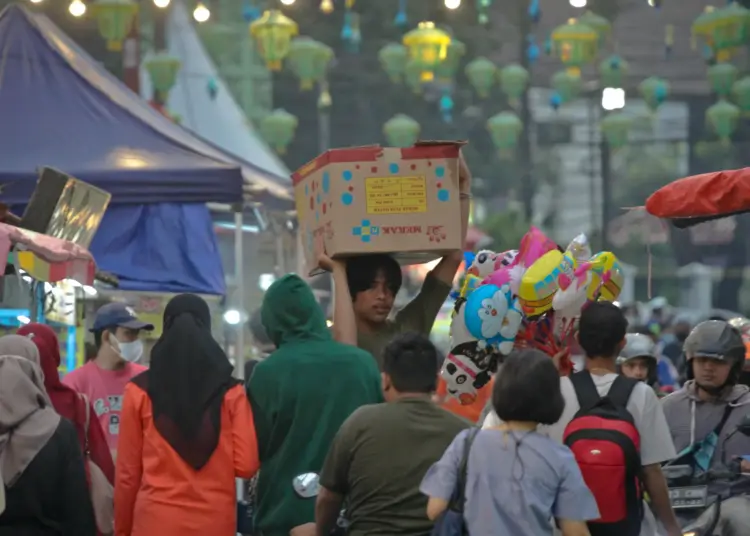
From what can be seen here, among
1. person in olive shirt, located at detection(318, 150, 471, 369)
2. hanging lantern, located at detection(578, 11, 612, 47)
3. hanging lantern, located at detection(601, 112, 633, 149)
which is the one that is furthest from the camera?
hanging lantern, located at detection(601, 112, 633, 149)

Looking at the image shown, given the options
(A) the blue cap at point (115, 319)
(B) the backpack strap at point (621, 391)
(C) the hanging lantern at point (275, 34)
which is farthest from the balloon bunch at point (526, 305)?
(C) the hanging lantern at point (275, 34)

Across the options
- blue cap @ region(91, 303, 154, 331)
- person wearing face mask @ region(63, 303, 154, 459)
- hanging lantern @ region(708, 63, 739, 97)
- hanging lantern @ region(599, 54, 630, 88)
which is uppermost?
hanging lantern @ region(599, 54, 630, 88)

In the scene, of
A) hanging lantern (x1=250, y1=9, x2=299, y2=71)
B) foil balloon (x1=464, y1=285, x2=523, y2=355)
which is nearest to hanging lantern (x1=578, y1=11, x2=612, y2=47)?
hanging lantern (x1=250, y1=9, x2=299, y2=71)

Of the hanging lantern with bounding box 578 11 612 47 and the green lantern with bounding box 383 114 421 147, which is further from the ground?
the hanging lantern with bounding box 578 11 612 47

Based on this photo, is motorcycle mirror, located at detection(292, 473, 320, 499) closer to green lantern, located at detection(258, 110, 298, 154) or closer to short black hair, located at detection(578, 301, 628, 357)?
short black hair, located at detection(578, 301, 628, 357)

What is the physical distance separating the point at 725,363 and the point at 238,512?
2.50 metres

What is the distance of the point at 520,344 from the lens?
280 inches

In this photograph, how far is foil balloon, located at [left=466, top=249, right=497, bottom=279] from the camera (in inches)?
296

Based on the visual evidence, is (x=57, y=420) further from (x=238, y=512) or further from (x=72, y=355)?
(x=72, y=355)

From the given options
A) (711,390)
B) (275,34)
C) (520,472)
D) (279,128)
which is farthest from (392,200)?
(279,128)

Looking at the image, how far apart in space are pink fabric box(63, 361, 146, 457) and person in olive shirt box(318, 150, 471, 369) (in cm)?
256

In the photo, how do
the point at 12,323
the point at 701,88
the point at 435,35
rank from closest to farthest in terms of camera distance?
the point at 12,323 < the point at 435,35 < the point at 701,88

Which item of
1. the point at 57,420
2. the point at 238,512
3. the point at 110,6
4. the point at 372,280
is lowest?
the point at 238,512

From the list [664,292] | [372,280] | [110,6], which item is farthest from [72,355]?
[664,292]
